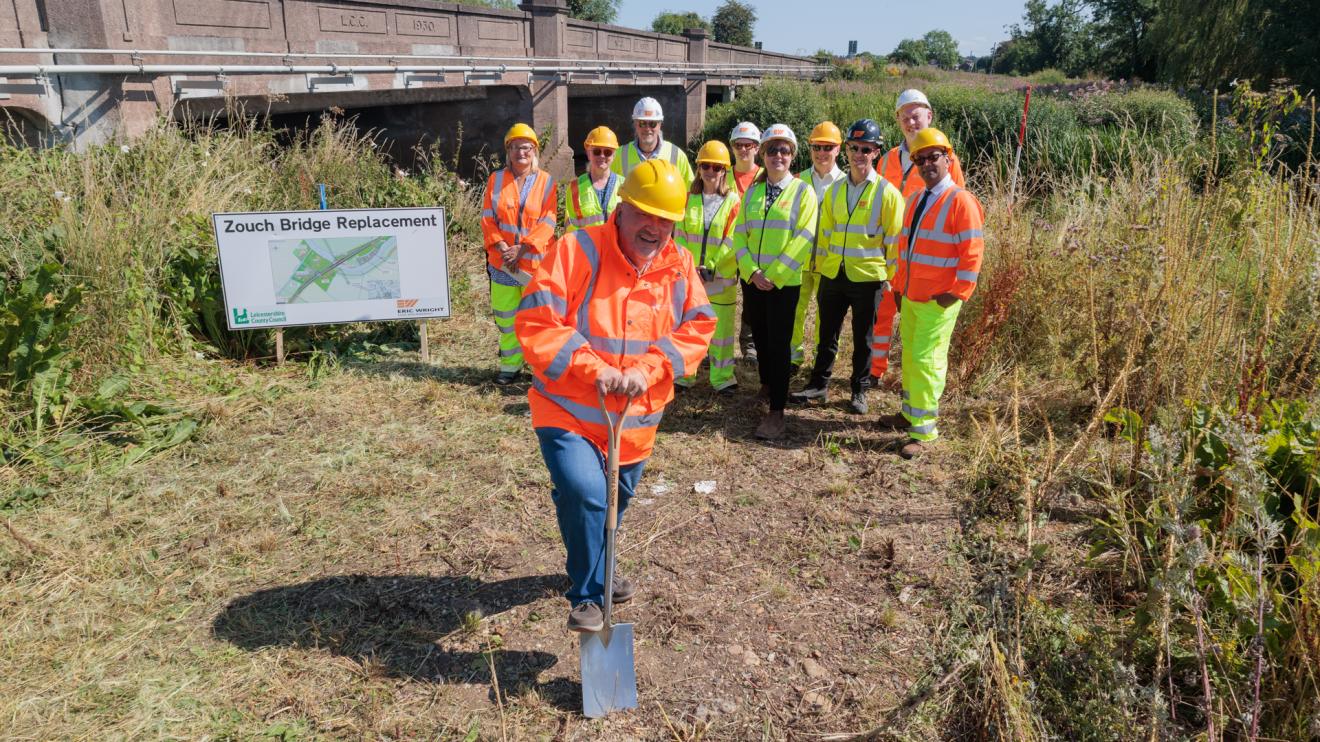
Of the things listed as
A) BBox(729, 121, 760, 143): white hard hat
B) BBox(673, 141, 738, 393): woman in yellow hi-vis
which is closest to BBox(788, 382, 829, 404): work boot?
BBox(673, 141, 738, 393): woman in yellow hi-vis

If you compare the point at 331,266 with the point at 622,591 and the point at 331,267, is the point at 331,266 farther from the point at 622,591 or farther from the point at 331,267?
the point at 622,591

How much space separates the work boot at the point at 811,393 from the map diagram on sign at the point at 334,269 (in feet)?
11.0

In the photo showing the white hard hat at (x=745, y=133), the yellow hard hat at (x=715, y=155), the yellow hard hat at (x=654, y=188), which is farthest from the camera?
the white hard hat at (x=745, y=133)

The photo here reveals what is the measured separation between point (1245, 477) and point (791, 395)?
12.3ft

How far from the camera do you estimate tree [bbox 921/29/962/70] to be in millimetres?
101438

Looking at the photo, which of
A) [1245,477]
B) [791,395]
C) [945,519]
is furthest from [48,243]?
[1245,477]

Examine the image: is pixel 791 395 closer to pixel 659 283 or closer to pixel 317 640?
pixel 659 283

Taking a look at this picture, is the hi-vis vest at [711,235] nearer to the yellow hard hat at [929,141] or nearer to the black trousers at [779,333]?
the black trousers at [779,333]

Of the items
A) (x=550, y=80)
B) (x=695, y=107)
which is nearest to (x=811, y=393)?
(x=550, y=80)

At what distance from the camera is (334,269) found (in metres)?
6.49

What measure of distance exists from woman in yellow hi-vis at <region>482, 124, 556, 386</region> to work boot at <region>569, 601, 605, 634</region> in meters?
3.23

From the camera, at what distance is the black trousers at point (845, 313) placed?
5648 mm

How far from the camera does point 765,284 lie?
5.39 meters

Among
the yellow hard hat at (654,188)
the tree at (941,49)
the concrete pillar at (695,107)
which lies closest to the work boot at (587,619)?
the yellow hard hat at (654,188)
